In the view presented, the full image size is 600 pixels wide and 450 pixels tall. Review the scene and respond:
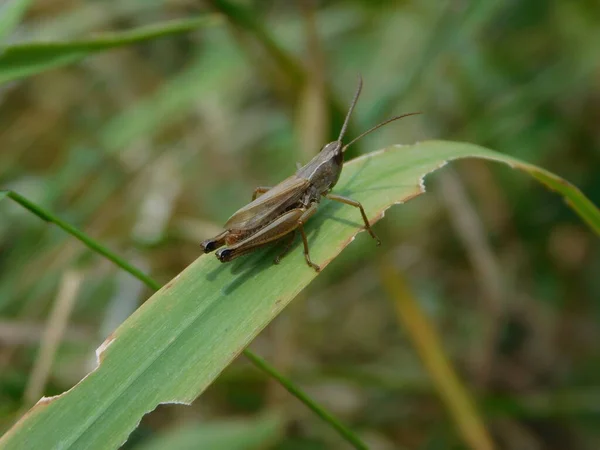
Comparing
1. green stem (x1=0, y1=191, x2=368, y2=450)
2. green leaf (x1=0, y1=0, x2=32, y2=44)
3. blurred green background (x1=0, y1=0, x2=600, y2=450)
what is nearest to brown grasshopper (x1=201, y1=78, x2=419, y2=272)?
green stem (x1=0, y1=191, x2=368, y2=450)

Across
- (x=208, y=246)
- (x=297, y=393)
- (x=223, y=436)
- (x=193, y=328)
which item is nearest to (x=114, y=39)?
(x=208, y=246)

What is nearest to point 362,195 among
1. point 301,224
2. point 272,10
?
A: point 301,224

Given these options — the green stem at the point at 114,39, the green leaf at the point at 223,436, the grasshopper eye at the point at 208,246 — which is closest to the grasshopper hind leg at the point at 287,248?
the grasshopper eye at the point at 208,246

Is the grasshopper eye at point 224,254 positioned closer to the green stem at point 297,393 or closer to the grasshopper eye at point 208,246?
the grasshopper eye at point 208,246

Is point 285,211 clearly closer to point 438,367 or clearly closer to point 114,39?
point 114,39

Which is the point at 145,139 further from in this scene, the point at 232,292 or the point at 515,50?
the point at 232,292
